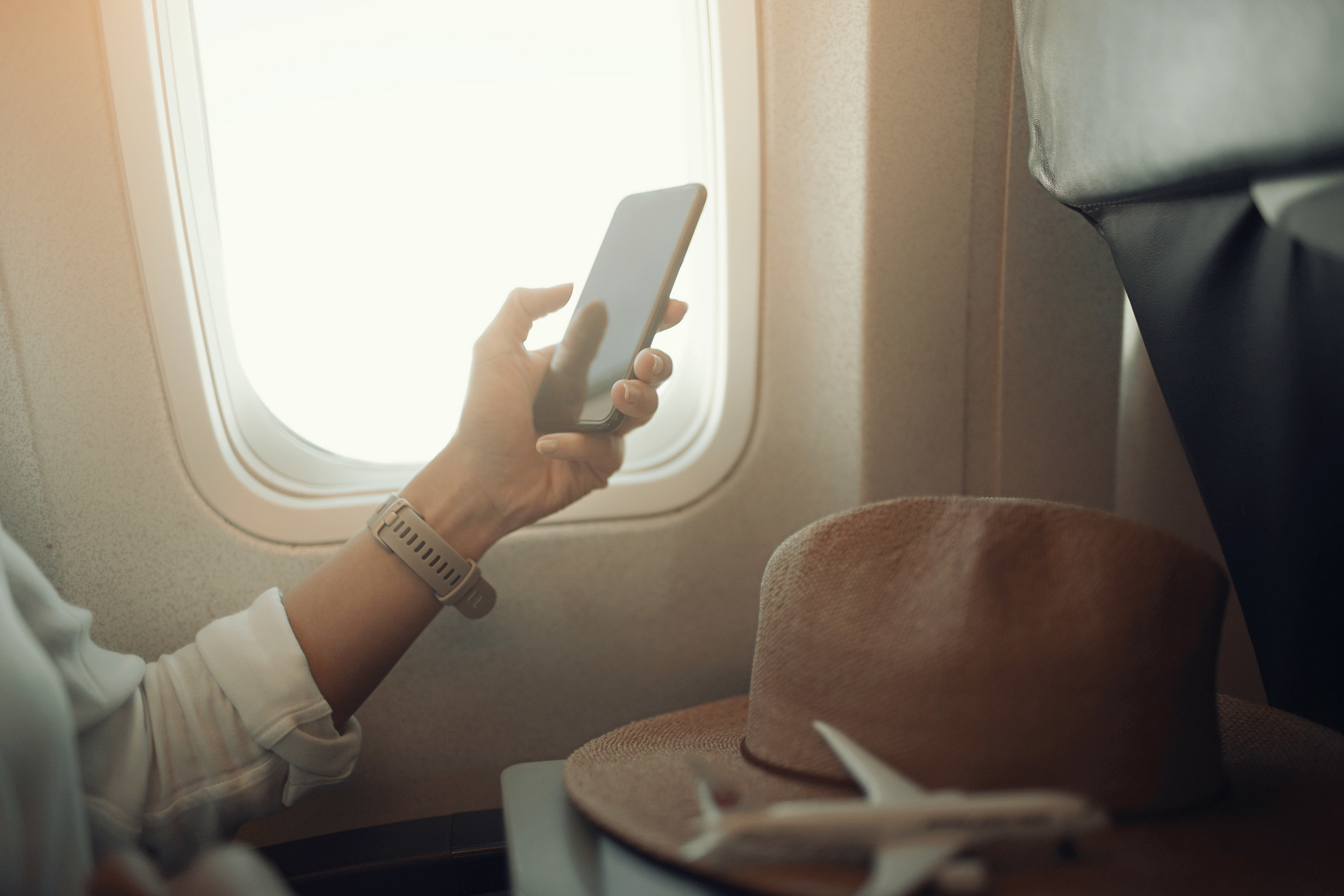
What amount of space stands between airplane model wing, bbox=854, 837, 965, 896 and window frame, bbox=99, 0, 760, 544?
25.8 inches

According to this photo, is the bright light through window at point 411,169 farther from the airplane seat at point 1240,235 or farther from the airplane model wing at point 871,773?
the airplane model wing at point 871,773

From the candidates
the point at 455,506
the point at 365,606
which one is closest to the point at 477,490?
the point at 455,506

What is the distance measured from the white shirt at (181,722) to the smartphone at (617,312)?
365mm

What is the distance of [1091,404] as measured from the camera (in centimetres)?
108

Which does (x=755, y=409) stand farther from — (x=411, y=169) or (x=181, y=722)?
(x=181, y=722)

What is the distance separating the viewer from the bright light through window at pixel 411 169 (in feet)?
3.05

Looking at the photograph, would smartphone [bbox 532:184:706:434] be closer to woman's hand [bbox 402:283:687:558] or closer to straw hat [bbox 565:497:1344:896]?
woman's hand [bbox 402:283:687:558]

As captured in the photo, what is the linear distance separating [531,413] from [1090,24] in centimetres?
66

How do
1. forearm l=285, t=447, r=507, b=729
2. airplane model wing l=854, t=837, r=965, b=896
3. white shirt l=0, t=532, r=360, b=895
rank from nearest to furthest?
airplane model wing l=854, t=837, r=965, b=896 → white shirt l=0, t=532, r=360, b=895 → forearm l=285, t=447, r=507, b=729

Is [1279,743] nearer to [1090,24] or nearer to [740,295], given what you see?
[1090,24]

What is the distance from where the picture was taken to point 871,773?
49 centimetres

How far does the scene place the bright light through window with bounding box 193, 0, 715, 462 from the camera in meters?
0.93

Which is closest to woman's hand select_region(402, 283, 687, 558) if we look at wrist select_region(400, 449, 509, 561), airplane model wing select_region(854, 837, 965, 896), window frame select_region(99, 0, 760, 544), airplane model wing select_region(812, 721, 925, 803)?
wrist select_region(400, 449, 509, 561)

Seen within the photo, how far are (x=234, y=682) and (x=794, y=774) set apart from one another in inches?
19.9
